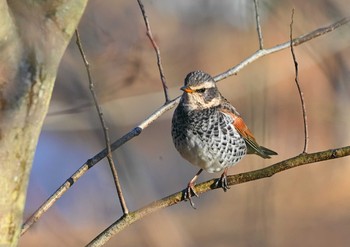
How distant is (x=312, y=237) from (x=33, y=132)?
6.55 m

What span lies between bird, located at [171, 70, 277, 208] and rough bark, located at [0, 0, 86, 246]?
5.74 feet

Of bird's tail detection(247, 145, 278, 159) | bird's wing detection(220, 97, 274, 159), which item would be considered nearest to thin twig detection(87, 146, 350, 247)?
bird's wing detection(220, 97, 274, 159)

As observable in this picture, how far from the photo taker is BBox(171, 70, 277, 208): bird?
3.36 metres

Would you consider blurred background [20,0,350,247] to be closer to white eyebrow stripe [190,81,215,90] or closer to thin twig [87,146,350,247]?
white eyebrow stripe [190,81,215,90]

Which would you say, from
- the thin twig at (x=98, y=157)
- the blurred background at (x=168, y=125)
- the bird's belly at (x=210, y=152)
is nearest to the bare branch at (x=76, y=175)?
the thin twig at (x=98, y=157)

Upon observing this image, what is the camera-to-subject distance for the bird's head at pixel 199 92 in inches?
137

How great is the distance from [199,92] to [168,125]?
5.74 m

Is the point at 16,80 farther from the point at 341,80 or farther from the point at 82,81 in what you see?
the point at 341,80

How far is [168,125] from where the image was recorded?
9.27 metres

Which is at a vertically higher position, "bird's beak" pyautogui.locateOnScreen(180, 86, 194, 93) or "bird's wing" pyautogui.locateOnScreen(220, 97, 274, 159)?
"bird's beak" pyautogui.locateOnScreen(180, 86, 194, 93)

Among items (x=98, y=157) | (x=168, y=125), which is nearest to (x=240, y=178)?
(x=98, y=157)

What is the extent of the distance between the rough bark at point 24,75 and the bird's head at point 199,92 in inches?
74.2

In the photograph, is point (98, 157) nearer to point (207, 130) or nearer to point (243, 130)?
point (207, 130)

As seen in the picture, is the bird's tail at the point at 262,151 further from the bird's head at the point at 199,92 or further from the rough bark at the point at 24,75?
the rough bark at the point at 24,75
